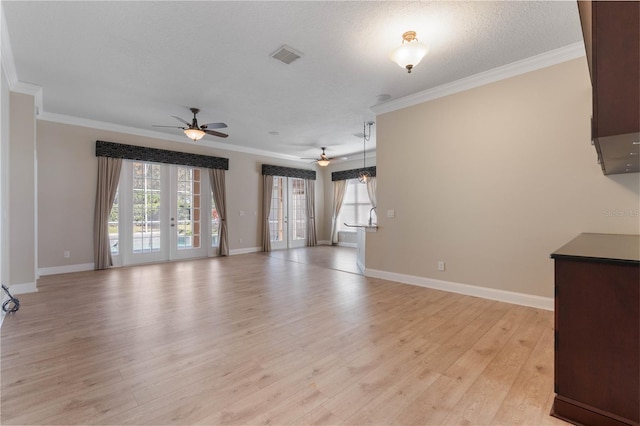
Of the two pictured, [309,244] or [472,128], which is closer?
[472,128]

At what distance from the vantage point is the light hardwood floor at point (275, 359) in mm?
1655

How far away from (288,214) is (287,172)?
4.42 feet

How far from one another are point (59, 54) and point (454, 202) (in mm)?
5263

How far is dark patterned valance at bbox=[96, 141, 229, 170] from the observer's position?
5.78m

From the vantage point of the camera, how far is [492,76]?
369 centimetres

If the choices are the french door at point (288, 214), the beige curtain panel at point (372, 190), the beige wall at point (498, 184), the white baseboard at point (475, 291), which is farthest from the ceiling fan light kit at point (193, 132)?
the beige curtain panel at point (372, 190)

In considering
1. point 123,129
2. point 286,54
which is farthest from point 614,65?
→ point 123,129

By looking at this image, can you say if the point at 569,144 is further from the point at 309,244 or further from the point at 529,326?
the point at 309,244

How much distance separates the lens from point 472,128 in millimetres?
3893

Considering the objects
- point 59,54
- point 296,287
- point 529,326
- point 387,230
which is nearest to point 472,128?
point 387,230

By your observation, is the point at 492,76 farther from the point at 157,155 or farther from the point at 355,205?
the point at 157,155

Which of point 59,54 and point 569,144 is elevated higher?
point 59,54

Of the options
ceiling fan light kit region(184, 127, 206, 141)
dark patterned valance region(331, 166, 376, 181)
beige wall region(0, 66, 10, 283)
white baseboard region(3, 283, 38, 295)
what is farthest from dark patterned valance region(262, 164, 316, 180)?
white baseboard region(3, 283, 38, 295)

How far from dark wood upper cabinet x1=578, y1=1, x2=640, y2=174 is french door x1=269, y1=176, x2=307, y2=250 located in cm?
788
